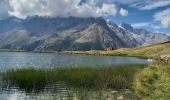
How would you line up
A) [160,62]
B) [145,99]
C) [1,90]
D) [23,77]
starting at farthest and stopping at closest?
[23,77], [1,90], [160,62], [145,99]

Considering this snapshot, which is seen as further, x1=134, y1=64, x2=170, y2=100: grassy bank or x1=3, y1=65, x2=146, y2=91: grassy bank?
x1=3, y1=65, x2=146, y2=91: grassy bank

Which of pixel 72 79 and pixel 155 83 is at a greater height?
pixel 155 83

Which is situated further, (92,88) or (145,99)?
(92,88)

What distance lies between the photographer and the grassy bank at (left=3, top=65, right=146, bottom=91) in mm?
48062

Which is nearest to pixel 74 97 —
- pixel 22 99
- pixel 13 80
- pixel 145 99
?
pixel 22 99

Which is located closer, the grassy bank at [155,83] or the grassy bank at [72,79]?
the grassy bank at [155,83]

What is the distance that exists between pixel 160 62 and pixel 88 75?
20821 mm

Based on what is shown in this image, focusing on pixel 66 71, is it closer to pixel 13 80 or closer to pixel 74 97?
pixel 13 80

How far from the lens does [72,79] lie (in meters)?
51.5

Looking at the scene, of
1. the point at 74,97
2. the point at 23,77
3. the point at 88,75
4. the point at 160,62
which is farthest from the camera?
the point at 88,75

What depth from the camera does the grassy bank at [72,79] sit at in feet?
158

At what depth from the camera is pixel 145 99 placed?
97.1ft

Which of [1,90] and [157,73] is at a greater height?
[157,73]

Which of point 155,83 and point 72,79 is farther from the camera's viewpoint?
point 72,79
